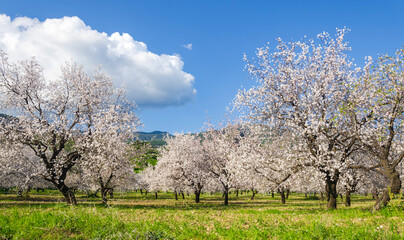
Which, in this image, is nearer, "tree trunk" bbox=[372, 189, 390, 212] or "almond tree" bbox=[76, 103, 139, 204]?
"tree trunk" bbox=[372, 189, 390, 212]

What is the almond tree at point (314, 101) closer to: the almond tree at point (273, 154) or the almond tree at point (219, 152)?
the almond tree at point (273, 154)

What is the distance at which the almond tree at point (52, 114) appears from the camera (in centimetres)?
2550

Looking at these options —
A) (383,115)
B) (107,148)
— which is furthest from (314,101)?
(107,148)

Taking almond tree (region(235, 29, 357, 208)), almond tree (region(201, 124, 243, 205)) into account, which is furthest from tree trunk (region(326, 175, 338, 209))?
almond tree (region(201, 124, 243, 205))

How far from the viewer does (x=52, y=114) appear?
27.0m

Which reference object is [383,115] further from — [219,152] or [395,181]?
[219,152]

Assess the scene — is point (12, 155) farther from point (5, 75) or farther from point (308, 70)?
point (308, 70)

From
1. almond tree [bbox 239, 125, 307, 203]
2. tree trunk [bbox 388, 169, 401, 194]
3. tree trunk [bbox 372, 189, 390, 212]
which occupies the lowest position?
tree trunk [bbox 372, 189, 390, 212]

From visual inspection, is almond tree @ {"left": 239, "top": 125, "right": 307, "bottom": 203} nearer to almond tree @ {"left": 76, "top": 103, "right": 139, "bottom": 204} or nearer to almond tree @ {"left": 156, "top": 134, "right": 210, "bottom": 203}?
almond tree @ {"left": 76, "top": 103, "right": 139, "bottom": 204}

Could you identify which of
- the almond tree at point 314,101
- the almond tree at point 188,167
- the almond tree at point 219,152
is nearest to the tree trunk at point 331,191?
the almond tree at point 314,101

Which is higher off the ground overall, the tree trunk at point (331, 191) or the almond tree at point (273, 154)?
the almond tree at point (273, 154)

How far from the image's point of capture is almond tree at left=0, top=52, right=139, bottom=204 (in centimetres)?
2550

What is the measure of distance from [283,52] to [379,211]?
13.4m

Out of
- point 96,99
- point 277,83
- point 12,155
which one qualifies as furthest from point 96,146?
point 277,83
